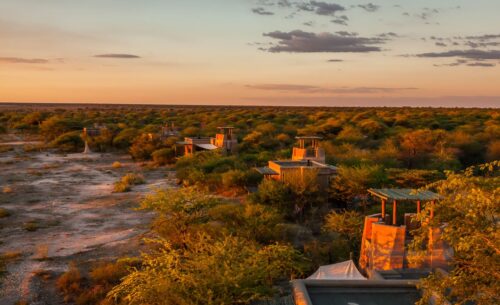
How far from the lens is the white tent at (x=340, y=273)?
1238 cm

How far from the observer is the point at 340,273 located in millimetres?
12594

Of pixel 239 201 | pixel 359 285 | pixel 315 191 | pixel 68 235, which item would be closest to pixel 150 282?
pixel 359 285

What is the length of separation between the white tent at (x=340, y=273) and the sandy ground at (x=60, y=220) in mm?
8405

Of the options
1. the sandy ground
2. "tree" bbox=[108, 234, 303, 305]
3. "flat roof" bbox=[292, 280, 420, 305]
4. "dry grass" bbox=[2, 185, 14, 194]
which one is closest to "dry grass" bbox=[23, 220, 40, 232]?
the sandy ground

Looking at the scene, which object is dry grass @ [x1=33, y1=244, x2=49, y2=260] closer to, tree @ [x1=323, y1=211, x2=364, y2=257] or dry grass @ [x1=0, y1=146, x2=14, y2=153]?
tree @ [x1=323, y1=211, x2=364, y2=257]

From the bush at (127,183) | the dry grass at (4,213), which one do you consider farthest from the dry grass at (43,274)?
the bush at (127,183)

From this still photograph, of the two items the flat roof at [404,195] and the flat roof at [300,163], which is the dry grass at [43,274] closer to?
the flat roof at [404,195]

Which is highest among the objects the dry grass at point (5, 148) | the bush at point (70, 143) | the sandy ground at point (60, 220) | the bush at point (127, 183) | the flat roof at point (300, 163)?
the flat roof at point (300, 163)

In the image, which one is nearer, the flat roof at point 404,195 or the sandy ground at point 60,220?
the flat roof at point 404,195

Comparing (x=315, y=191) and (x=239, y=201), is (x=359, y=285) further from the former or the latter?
(x=239, y=201)

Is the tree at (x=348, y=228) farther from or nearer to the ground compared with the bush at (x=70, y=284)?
farther from the ground

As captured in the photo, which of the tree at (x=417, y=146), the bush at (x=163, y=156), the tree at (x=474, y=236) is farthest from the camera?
the bush at (x=163, y=156)

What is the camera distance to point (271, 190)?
22.8m

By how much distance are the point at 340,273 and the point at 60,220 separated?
A: 16.8 meters
